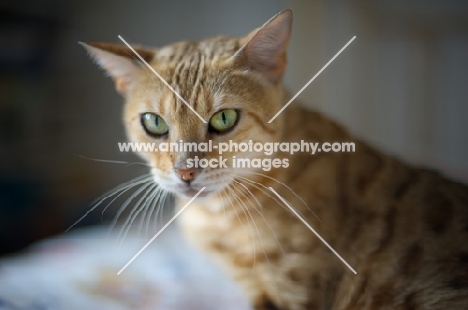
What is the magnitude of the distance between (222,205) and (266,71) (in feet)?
0.89

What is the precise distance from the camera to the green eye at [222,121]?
2.88 feet

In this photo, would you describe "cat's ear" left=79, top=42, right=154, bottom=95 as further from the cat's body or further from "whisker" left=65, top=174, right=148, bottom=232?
the cat's body

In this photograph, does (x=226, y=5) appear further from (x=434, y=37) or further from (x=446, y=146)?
(x=446, y=146)

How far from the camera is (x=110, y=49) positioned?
92 centimetres

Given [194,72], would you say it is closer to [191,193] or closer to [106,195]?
[191,193]

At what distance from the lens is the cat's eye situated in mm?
909

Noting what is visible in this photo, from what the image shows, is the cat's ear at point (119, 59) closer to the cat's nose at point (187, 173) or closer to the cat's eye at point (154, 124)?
the cat's eye at point (154, 124)

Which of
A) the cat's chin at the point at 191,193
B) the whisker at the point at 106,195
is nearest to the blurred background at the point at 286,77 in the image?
the whisker at the point at 106,195

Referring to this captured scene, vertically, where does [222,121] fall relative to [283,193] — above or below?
above

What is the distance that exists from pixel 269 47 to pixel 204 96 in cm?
14

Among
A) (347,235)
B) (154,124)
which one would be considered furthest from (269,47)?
(347,235)

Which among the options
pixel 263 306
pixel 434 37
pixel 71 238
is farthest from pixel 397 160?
pixel 71 238

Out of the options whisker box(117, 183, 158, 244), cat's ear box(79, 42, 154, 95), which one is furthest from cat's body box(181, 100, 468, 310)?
cat's ear box(79, 42, 154, 95)

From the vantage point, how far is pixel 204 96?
87 centimetres
